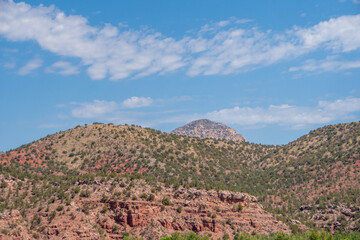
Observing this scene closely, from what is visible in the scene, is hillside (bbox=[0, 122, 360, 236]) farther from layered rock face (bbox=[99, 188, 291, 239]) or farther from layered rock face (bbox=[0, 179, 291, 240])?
layered rock face (bbox=[0, 179, 291, 240])

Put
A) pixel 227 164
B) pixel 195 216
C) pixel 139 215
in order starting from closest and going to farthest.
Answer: pixel 139 215 < pixel 195 216 < pixel 227 164

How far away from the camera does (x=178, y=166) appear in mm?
93250

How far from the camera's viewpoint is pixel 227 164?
10850 cm

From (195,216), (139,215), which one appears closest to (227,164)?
(195,216)

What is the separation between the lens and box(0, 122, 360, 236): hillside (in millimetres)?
84312

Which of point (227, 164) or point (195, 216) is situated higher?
point (227, 164)

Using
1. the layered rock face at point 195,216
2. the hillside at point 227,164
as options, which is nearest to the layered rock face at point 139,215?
the layered rock face at point 195,216

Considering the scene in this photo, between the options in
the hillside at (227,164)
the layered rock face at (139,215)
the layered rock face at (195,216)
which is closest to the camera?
the layered rock face at (139,215)

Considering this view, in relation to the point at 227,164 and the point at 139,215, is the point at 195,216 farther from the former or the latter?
the point at 227,164

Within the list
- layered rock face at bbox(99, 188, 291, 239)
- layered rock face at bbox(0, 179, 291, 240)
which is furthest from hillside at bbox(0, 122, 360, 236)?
layered rock face at bbox(0, 179, 291, 240)

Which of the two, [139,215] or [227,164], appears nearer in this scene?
[139,215]

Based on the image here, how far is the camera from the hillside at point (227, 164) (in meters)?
84.3

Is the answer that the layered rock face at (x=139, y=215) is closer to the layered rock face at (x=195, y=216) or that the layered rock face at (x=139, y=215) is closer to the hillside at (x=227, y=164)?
the layered rock face at (x=195, y=216)

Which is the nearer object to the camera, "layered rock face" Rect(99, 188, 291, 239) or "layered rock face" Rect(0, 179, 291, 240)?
"layered rock face" Rect(0, 179, 291, 240)
